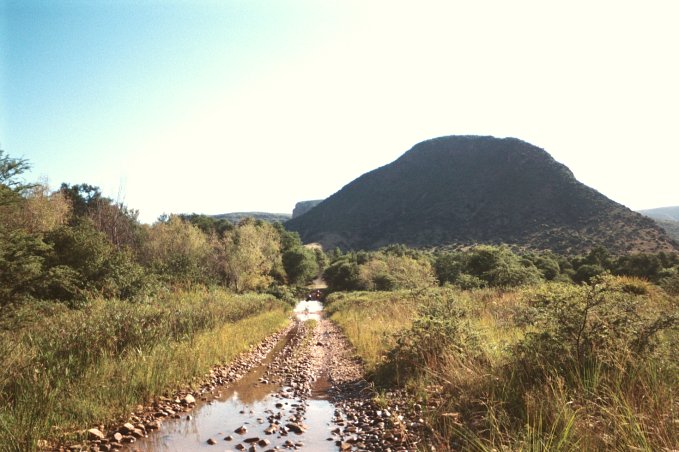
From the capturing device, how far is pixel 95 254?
2002cm

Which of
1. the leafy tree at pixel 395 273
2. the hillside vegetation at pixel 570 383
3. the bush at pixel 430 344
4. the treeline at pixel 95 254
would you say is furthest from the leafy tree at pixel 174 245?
the hillside vegetation at pixel 570 383

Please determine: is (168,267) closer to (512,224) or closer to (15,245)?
(15,245)

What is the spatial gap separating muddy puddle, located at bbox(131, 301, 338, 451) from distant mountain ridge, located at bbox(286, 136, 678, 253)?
2727 inches

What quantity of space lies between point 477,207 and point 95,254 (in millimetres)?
84573

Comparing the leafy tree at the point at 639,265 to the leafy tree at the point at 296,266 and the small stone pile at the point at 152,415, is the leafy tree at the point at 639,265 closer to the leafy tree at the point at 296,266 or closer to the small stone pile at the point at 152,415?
the small stone pile at the point at 152,415

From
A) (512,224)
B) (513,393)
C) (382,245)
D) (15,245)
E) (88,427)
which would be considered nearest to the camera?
(513,393)

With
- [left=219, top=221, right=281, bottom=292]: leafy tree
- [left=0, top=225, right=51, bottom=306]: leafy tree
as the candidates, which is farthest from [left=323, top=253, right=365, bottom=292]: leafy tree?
[left=0, top=225, right=51, bottom=306]: leafy tree

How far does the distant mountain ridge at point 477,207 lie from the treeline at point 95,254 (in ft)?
160

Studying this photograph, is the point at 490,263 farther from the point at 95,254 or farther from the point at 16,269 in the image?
the point at 16,269

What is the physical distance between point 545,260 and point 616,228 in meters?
27.7

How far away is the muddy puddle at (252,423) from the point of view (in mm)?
6477

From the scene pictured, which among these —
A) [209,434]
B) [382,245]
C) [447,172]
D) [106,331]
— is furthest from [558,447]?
[447,172]

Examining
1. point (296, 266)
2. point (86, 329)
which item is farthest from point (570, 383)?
point (296, 266)

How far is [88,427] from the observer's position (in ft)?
21.1
